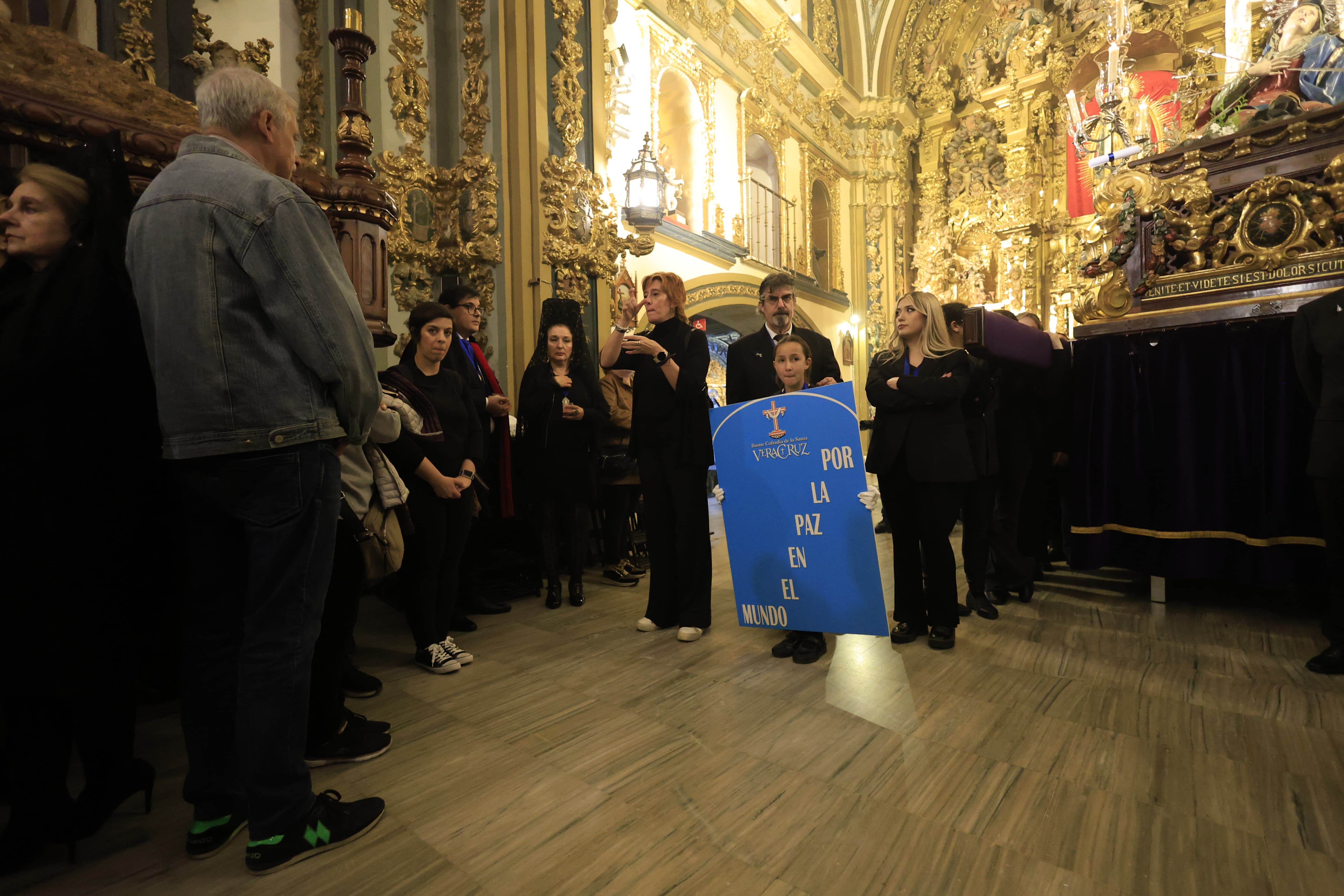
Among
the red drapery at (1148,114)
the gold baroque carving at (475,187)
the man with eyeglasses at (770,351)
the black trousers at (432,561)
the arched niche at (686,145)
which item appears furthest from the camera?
the red drapery at (1148,114)

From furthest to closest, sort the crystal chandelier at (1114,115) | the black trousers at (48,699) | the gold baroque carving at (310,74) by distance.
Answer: the crystal chandelier at (1114,115)
the gold baroque carving at (310,74)
the black trousers at (48,699)

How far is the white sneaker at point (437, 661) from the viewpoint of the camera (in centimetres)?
256

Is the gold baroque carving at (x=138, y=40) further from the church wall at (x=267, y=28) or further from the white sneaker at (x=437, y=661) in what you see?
the white sneaker at (x=437, y=661)

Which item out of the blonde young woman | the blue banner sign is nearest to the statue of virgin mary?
the blonde young woman

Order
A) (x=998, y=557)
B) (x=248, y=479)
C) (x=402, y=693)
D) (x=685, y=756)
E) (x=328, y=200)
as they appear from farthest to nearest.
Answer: (x=998, y=557)
(x=328, y=200)
(x=402, y=693)
(x=685, y=756)
(x=248, y=479)

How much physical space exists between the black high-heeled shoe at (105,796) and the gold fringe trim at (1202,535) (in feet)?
13.6

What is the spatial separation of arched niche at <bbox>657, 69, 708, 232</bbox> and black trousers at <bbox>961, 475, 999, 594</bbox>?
556 centimetres

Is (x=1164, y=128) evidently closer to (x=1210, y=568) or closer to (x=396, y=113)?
(x=1210, y=568)

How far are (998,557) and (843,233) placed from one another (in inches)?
359

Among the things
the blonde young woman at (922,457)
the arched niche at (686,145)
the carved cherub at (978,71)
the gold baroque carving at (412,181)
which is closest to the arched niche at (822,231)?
the arched niche at (686,145)

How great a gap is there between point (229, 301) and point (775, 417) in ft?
6.12

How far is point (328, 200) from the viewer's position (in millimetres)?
2850

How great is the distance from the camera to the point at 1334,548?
2498 millimetres

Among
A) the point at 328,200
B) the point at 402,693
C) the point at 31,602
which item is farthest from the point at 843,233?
the point at 31,602
